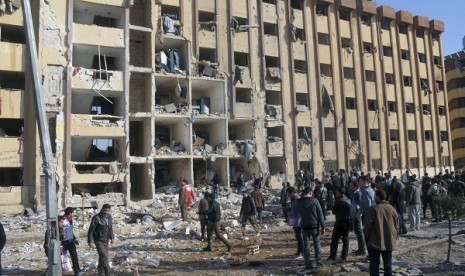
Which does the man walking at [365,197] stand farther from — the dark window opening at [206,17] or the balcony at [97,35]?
the dark window opening at [206,17]

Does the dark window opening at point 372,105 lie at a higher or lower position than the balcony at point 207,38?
lower

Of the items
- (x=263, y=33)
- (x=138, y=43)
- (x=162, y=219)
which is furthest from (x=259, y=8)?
(x=162, y=219)

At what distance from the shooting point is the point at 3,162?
2116 centimetres

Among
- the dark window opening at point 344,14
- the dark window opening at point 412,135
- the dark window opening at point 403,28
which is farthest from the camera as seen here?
the dark window opening at point 403,28

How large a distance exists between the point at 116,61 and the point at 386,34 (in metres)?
24.3

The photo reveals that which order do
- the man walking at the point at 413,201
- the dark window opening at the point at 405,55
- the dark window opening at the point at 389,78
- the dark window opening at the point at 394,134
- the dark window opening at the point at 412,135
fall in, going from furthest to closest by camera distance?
the dark window opening at the point at 405,55, the dark window opening at the point at 412,135, the dark window opening at the point at 389,78, the dark window opening at the point at 394,134, the man walking at the point at 413,201

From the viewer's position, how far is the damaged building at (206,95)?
2270 cm

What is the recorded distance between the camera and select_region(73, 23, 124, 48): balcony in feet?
78.2

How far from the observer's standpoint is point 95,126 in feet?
77.4

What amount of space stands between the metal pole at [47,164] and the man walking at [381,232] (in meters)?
5.20

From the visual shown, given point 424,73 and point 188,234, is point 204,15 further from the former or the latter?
point 424,73

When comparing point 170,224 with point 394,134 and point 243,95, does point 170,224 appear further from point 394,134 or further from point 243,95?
point 394,134

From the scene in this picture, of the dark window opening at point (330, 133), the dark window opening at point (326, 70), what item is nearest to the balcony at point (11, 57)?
the dark window opening at point (326, 70)

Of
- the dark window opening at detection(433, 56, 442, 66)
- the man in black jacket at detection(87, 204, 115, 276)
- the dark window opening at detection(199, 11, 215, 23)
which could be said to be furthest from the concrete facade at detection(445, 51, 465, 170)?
the man in black jacket at detection(87, 204, 115, 276)
